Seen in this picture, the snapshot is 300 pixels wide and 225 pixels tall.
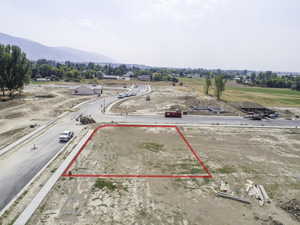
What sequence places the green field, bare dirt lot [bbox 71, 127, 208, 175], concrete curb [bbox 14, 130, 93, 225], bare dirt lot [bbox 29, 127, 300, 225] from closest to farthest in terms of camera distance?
concrete curb [bbox 14, 130, 93, 225], bare dirt lot [bbox 29, 127, 300, 225], bare dirt lot [bbox 71, 127, 208, 175], the green field

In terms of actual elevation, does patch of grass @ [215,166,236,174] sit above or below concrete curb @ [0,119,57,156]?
below

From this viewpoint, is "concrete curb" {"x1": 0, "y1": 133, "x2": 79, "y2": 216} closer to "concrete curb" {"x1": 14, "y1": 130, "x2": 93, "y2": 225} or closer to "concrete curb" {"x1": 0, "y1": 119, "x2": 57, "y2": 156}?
"concrete curb" {"x1": 14, "y1": 130, "x2": 93, "y2": 225}

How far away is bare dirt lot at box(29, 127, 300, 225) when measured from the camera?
1160cm

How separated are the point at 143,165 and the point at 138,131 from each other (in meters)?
10.3

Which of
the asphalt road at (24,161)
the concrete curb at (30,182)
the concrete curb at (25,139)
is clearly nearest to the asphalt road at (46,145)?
the asphalt road at (24,161)

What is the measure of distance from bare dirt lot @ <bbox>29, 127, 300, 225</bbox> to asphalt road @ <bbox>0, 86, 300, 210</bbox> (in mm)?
3559

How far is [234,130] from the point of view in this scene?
3050 cm

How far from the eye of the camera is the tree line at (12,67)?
148ft

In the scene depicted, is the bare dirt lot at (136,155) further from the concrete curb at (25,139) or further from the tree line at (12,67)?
the tree line at (12,67)

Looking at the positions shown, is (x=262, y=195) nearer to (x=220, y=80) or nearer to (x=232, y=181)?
(x=232, y=181)

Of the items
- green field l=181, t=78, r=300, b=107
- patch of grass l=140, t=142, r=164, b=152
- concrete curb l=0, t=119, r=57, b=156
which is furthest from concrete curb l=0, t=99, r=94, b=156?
green field l=181, t=78, r=300, b=107

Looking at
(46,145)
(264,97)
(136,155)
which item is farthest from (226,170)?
(264,97)

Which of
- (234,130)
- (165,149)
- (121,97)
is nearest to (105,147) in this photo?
(165,149)

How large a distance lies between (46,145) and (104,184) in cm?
1141
